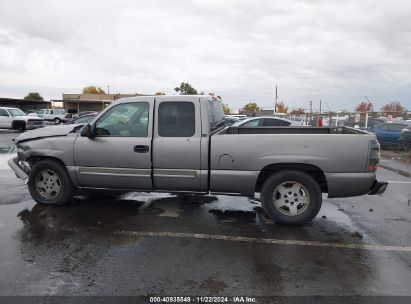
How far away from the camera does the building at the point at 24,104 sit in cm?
5860

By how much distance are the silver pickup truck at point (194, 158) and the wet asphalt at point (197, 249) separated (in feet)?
1.51

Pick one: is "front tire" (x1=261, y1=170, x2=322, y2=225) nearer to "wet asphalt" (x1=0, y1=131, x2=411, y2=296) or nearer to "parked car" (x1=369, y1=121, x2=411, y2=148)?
"wet asphalt" (x1=0, y1=131, x2=411, y2=296)

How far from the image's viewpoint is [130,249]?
4.36m

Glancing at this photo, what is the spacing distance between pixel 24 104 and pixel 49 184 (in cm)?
6740

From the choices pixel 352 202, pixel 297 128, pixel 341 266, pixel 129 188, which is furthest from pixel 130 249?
pixel 352 202

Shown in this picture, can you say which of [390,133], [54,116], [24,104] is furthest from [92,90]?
[390,133]

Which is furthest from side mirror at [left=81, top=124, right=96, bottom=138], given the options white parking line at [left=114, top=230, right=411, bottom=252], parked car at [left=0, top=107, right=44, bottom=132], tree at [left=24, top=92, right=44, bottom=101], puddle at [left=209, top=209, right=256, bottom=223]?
tree at [left=24, top=92, right=44, bottom=101]

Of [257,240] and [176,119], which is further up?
[176,119]

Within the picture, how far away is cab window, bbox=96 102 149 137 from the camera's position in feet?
18.5

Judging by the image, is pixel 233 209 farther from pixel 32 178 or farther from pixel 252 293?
pixel 32 178

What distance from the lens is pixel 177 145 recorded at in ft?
17.7

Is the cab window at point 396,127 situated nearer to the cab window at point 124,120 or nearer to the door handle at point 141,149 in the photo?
the cab window at point 124,120

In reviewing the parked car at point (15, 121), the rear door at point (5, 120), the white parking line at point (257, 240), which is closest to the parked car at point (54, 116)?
the parked car at point (15, 121)

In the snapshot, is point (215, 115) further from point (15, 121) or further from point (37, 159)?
point (15, 121)
